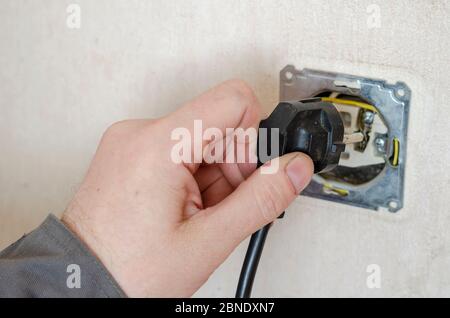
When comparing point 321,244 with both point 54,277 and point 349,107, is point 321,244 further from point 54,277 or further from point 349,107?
point 54,277

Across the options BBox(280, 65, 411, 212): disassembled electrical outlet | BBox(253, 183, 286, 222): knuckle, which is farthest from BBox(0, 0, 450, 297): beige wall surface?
BBox(253, 183, 286, 222): knuckle

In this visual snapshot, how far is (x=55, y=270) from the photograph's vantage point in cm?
46

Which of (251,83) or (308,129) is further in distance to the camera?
(251,83)

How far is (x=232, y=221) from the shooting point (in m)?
0.45

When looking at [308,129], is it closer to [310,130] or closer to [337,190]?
[310,130]

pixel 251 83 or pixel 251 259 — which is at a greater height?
pixel 251 83

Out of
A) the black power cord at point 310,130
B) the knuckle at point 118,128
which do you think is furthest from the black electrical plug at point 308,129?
the knuckle at point 118,128

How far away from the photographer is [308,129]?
444 millimetres

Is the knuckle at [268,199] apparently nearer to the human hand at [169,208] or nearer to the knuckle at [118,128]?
the human hand at [169,208]

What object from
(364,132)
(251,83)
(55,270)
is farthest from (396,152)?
(55,270)

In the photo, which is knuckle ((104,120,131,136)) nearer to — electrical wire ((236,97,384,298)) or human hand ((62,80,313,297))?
human hand ((62,80,313,297))

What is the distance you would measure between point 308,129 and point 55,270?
0.20m

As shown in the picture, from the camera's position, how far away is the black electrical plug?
1.46 feet

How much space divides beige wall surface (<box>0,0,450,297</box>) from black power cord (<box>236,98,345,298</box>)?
0.22 ft
